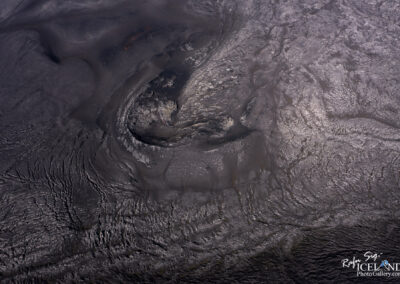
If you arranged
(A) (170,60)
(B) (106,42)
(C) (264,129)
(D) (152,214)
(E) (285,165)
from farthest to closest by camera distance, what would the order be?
(B) (106,42), (A) (170,60), (C) (264,129), (E) (285,165), (D) (152,214)

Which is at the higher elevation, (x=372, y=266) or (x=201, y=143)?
(x=201, y=143)

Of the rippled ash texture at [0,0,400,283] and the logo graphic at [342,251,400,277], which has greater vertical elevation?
the rippled ash texture at [0,0,400,283]

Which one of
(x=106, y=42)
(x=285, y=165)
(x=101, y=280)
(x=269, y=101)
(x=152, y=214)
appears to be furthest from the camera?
(x=106, y=42)

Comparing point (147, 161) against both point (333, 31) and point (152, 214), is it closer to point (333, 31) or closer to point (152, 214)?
point (152, 214)

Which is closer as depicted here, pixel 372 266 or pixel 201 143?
pixel 372 266

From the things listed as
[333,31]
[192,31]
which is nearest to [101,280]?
[192,31]
